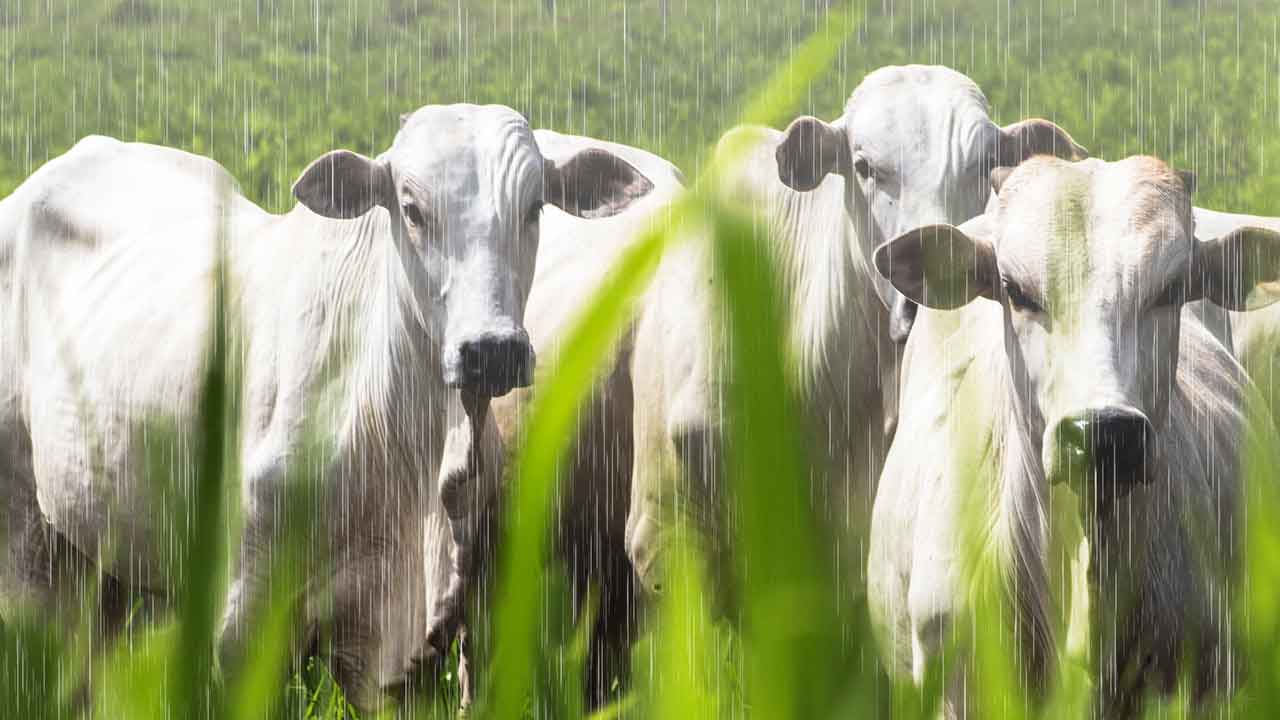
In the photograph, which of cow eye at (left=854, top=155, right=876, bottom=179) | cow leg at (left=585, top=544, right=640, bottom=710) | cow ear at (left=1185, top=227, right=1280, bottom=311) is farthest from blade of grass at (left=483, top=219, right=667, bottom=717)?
cow leg at (left=585, top=544, right=640, bottom=710)

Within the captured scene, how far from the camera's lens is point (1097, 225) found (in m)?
3.31

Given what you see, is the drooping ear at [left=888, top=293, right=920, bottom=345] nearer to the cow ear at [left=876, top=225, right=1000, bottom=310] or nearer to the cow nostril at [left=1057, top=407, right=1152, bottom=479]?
the cow ear at [left=876, top=225, right=1000, bottom=310]

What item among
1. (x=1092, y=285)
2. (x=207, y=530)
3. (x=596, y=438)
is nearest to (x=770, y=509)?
(x=207, y=530)

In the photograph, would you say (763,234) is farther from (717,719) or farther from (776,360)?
(717,719)

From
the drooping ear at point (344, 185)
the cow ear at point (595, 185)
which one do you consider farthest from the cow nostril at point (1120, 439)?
the drooping ear at point (344, 185)

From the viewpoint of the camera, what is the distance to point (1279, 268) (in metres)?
3.58

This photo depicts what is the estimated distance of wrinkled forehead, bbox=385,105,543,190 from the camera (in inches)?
178

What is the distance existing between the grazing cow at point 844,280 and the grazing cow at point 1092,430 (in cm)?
90

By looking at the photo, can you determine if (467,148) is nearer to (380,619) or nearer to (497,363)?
(497,363)

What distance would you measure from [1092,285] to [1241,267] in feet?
1.68

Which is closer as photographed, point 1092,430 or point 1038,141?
point 1092,430

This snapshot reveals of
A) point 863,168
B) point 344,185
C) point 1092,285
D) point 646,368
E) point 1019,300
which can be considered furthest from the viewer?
point 646,368

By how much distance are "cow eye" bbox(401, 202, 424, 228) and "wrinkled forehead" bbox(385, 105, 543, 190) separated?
0.07 meters

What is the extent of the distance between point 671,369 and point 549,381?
4431 mm
